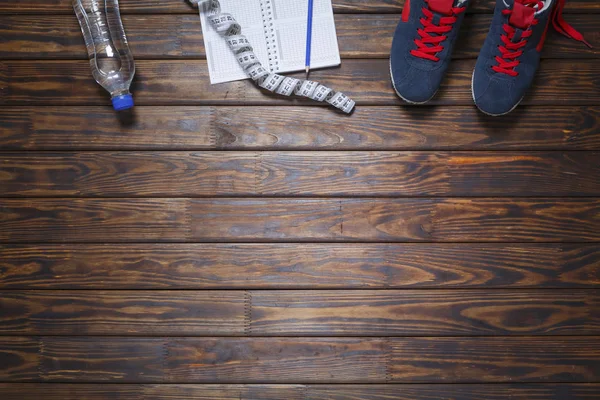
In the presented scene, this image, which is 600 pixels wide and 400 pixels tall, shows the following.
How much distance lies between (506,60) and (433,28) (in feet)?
0.68

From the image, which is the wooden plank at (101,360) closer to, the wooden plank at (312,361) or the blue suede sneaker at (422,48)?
the wooden plank at (312,361)

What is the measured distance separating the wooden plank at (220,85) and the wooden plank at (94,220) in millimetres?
274

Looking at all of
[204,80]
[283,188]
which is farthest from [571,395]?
[204,80]

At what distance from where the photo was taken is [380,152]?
141 cm

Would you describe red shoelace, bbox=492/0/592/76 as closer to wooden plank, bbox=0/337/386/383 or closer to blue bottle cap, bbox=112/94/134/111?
wooden plank, bbox=0/337/386/383

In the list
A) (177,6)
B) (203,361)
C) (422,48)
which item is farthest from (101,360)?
(422,48)

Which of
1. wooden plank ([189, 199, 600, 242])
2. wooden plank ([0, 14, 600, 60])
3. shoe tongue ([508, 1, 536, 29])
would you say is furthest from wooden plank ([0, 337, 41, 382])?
shoe tongue ([508, 1, 536, 29])

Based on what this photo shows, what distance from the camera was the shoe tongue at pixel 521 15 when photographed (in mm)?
1293

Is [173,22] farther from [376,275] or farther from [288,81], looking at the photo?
[376,275]

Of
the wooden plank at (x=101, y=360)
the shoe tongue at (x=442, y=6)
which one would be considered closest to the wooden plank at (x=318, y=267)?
the wooden plank at (x=101, y=360)

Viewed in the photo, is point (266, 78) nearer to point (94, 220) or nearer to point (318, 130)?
point (318, 130)

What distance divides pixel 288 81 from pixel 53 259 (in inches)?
30.8

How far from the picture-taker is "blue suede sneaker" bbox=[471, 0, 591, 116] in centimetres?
133

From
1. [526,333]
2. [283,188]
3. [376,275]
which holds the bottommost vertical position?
[526,333]
